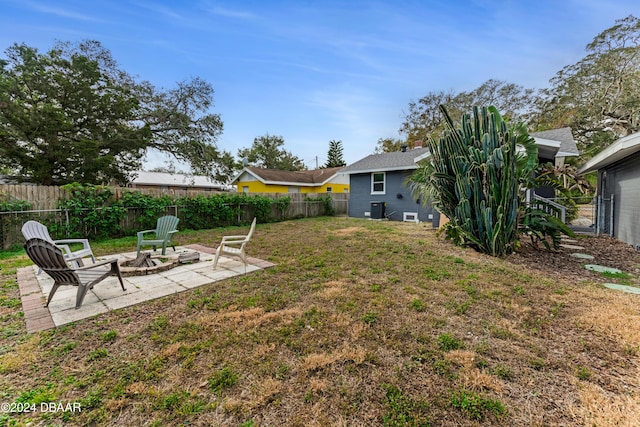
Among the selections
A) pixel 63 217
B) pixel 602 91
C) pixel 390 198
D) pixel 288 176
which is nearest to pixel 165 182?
pixel 288 176

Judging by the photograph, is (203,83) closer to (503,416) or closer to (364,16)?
(364,16)

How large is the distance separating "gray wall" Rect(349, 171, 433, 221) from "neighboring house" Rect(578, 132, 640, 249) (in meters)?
5.78

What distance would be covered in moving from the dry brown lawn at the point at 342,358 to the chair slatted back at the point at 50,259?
623mm

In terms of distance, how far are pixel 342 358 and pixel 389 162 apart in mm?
13354

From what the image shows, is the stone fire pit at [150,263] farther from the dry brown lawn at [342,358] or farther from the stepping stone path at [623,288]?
the stepping stone path at [623,288]

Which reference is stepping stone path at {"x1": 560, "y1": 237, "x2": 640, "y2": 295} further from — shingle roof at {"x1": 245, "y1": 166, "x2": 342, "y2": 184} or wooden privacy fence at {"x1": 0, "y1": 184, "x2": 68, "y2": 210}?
shingle roof at {"x1": 245, "y1": 166, "x2": 342, "y2": 184}

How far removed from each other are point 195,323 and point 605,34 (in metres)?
30.0

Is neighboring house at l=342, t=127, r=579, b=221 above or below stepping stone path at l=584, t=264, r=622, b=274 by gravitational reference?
above

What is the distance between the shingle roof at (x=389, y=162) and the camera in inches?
532

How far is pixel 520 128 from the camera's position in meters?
6.26

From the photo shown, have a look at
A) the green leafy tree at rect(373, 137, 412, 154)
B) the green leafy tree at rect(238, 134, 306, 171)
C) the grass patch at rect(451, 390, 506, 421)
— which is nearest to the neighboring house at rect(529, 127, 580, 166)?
the grass patch at rect(451, 390, 506, 421)

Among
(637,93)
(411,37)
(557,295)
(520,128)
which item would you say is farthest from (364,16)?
(637,93)

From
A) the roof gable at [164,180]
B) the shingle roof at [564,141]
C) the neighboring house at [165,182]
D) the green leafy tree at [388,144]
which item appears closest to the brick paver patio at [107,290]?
the shingle roof at [564,141]

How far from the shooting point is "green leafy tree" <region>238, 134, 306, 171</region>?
37656 mm
